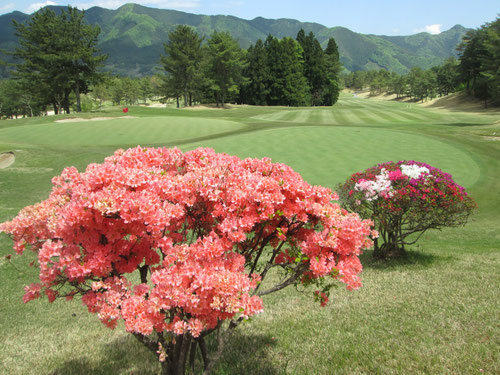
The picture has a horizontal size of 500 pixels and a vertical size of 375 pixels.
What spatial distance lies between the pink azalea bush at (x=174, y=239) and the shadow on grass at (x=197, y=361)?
141cm

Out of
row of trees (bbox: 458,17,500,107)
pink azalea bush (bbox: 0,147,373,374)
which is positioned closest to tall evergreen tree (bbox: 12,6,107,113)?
pink azalea bush (bbox: 0,147,373,374)

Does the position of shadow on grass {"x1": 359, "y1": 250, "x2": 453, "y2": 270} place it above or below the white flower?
below

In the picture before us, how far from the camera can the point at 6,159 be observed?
73.7ft

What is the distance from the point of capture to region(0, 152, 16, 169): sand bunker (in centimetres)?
2187

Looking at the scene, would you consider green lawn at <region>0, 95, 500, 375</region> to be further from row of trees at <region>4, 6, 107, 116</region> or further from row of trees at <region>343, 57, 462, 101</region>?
row of trees at <region>343, 57, 462, 101</region>

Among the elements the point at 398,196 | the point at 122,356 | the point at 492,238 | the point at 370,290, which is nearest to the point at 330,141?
the point at 492,238

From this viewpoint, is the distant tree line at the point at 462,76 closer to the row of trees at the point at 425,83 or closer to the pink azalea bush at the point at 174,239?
the row of trees at the point at 425,83

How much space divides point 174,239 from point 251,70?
8134 cm

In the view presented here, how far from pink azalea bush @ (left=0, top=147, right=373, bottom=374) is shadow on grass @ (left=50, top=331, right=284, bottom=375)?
141 cm

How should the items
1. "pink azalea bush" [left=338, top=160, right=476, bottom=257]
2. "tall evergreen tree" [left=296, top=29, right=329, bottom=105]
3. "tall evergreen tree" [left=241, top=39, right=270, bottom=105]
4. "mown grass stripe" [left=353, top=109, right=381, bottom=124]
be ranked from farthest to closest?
1. "tall evergreen tree" [left=296, top=29, right=329, bottom=105]
2. "tall evergreen tree" [left=241, top=39, right=270, bottom=105]
3. "mown grass stripe" [left=353, top=109, right=381, bottom=124]
4. "pink azalea bush" [left=338, top=160, right=476, bottom=257]

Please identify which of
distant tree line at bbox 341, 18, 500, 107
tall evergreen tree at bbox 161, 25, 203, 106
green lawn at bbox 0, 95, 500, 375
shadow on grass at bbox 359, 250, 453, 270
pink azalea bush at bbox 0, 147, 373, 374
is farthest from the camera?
tall evergreen tree at bbox 161, 25, 203, 106

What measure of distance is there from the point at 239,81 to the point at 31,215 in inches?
3020

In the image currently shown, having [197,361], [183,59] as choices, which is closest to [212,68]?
[183,59]

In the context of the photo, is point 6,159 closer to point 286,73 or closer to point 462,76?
point 286,73
